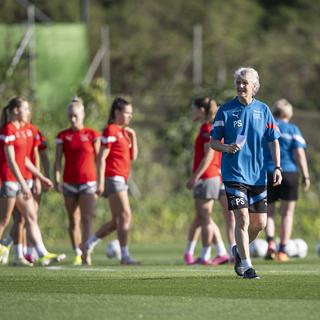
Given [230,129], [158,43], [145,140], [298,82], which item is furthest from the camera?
[158,43]

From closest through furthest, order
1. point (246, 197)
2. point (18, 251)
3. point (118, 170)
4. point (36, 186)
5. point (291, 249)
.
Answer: point (246, 197)
point (118, 170)
point (18, 251)
point (36, 186)
point (291, 249)

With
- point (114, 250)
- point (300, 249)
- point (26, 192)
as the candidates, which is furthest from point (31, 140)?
point (300, 249)

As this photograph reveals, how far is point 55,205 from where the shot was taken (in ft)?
77.6

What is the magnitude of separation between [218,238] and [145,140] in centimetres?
919

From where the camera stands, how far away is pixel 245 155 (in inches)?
508

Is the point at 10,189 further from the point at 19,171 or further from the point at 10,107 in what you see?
the point at 10,107

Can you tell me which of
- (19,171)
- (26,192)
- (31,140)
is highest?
(31,140)

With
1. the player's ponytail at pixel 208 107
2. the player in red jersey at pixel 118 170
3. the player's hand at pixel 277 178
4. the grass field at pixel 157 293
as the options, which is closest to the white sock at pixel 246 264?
the grass field at pixel 157 293

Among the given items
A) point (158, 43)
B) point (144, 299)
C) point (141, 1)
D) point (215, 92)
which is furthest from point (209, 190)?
point (141, 1)

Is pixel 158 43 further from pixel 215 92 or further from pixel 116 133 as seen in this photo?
pixel 116 133

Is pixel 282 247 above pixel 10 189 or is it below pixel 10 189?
below

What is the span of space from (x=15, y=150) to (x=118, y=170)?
4.35ft

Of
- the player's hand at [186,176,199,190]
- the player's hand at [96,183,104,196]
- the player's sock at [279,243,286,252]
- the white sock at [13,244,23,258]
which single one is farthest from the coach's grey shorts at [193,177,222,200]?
the white sock at [13,244,23,258]

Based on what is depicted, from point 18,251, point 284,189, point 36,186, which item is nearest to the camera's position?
point 18,251
